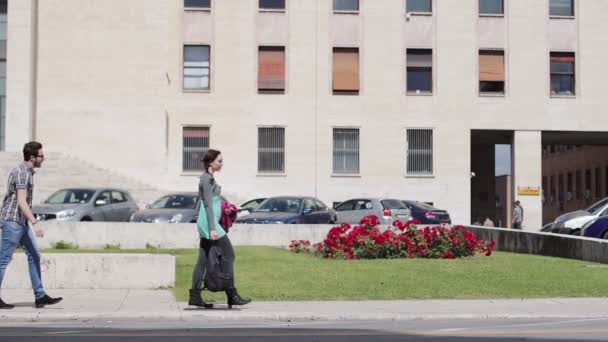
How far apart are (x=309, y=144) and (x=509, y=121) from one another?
905 centimetres

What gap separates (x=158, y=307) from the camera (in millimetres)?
12227

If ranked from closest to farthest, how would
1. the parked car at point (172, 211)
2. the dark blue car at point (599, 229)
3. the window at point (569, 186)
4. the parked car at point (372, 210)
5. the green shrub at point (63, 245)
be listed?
1. the green shrub at point (63, 245)
2. the dark blue car at point (599, 229)
3. the parked car at point (172, 211)
4. the parked car at point (372, 210)
5. the window at point (569, 186)

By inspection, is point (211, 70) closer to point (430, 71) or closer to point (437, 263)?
point (430, 71)

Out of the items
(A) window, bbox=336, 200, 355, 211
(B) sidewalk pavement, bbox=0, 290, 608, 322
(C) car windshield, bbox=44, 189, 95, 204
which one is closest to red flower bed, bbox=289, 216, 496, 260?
(B) sidewalk pavement, bbox=0, 290, 608, 322

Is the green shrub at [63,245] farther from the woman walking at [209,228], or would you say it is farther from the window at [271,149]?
the window at [271,149]

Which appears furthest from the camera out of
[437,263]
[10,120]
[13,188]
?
[10,120]

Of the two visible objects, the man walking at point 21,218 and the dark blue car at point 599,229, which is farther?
the dark blue car at point 599,229

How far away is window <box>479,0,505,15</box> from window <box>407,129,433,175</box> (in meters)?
6.01

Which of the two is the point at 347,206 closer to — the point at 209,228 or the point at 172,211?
the point at 172,211

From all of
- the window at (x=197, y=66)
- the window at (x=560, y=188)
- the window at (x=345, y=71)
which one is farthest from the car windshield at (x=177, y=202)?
the window at (x=560, y=188)

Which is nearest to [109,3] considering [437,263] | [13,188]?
[437,263]

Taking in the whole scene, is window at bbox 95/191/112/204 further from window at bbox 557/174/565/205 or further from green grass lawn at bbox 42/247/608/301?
window at bbox 557/174/565/205

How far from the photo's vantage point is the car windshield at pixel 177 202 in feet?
95.2

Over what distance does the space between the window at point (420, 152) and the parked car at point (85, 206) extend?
1618 cm
